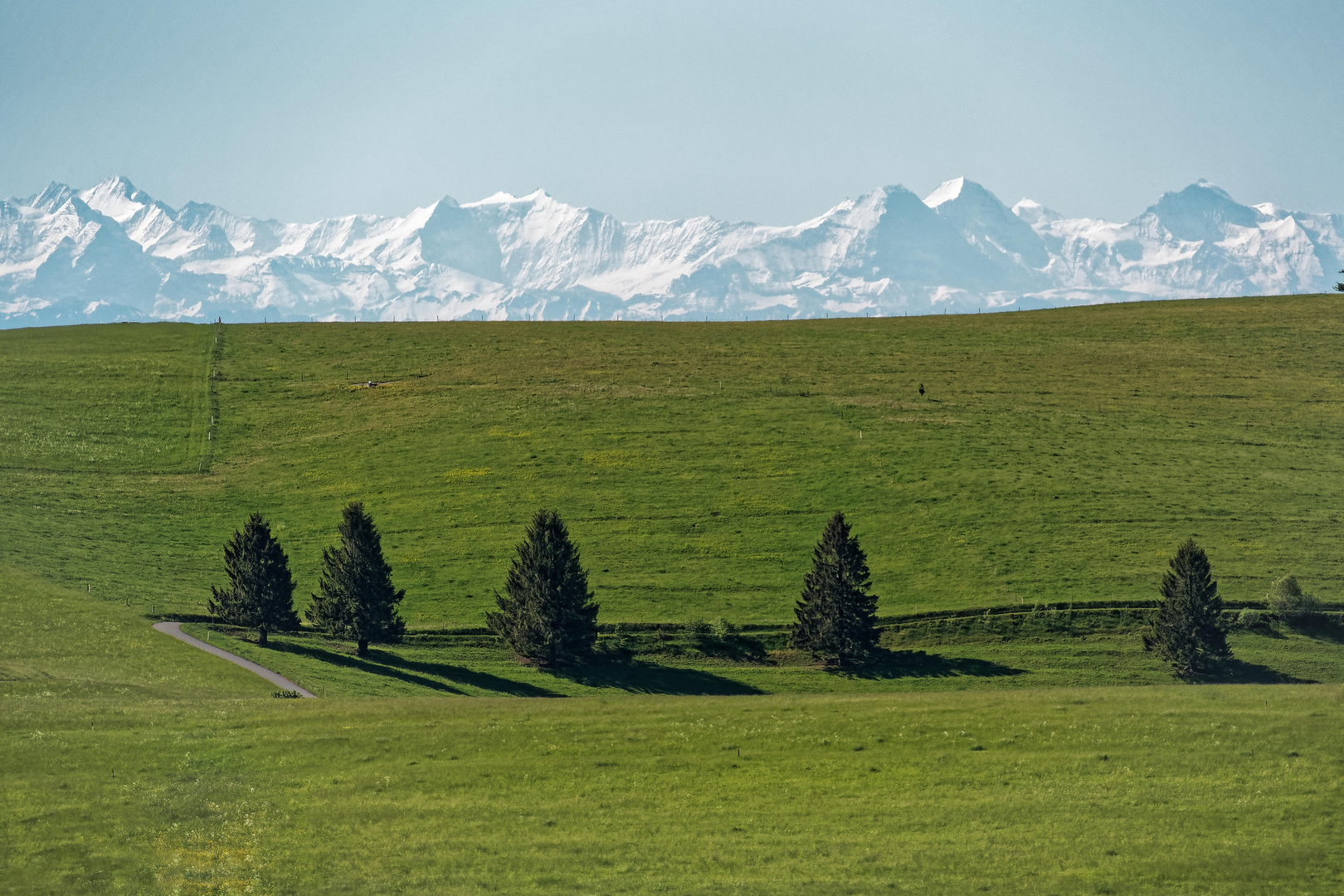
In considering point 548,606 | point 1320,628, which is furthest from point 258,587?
point 1320,628

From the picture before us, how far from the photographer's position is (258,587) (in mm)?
62031

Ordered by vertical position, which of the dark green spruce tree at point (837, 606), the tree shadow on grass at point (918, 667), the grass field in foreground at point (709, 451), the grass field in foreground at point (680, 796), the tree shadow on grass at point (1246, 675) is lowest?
the grass field in foreground at point (680, 796)

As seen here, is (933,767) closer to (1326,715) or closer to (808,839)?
(808,839)

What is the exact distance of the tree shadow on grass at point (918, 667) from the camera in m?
57.1

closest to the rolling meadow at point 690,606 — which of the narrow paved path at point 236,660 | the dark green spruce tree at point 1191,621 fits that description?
the dark green spruce tree at point 1191,621

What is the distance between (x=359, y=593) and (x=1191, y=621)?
4392 centimetres

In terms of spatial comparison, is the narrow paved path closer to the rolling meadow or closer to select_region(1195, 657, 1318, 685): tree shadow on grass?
the rolling meadow

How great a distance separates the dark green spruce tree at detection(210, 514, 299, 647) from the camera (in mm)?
61875

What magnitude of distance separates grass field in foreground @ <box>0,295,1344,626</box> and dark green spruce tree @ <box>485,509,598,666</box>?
473cm

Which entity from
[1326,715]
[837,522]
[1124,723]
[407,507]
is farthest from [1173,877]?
[407,507]

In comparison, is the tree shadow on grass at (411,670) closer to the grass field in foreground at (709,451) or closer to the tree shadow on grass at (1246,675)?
the grass field in foreground at (709,451)

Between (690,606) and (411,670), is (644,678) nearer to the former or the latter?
(690,606)

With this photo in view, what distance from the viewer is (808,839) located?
32.6 m

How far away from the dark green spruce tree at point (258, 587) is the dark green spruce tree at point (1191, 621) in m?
47.7
